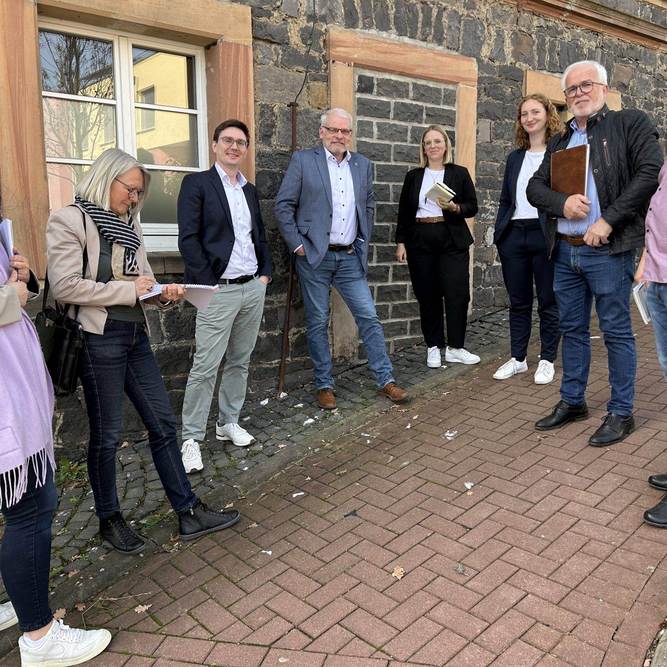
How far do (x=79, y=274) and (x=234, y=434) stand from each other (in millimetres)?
1920

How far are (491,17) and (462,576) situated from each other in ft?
19.5

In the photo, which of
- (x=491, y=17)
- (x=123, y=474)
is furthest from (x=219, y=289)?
(x=491, y=17)

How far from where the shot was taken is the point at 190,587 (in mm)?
2980

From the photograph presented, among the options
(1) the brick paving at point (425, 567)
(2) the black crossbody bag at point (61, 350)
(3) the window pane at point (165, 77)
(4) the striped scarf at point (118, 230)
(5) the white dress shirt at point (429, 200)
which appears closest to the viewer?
(1) the brick paving at point (425, 567)

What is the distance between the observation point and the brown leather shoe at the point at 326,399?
5.02 meters

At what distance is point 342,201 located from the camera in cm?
497

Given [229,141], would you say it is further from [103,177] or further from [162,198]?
[103,177]

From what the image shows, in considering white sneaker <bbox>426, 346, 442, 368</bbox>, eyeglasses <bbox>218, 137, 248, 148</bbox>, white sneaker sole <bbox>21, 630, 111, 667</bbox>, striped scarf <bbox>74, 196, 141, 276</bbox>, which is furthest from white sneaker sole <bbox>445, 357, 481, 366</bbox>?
white sneaker sole <bbox>21, 630, 111, 667</bbox>

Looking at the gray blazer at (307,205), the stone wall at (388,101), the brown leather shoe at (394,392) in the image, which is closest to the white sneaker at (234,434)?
the stone wall at (388,101)

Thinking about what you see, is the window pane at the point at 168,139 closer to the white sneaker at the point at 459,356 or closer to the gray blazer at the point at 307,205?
the gray blazer at the point at 307,205

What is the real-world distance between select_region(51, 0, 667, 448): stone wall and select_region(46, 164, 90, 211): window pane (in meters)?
1.06

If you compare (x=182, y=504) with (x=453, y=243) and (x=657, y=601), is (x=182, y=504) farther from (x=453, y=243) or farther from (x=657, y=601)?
(x=453, y=243)

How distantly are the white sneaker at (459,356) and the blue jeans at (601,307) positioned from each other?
1.53 metres

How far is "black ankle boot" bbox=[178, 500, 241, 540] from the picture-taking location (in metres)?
3.36
